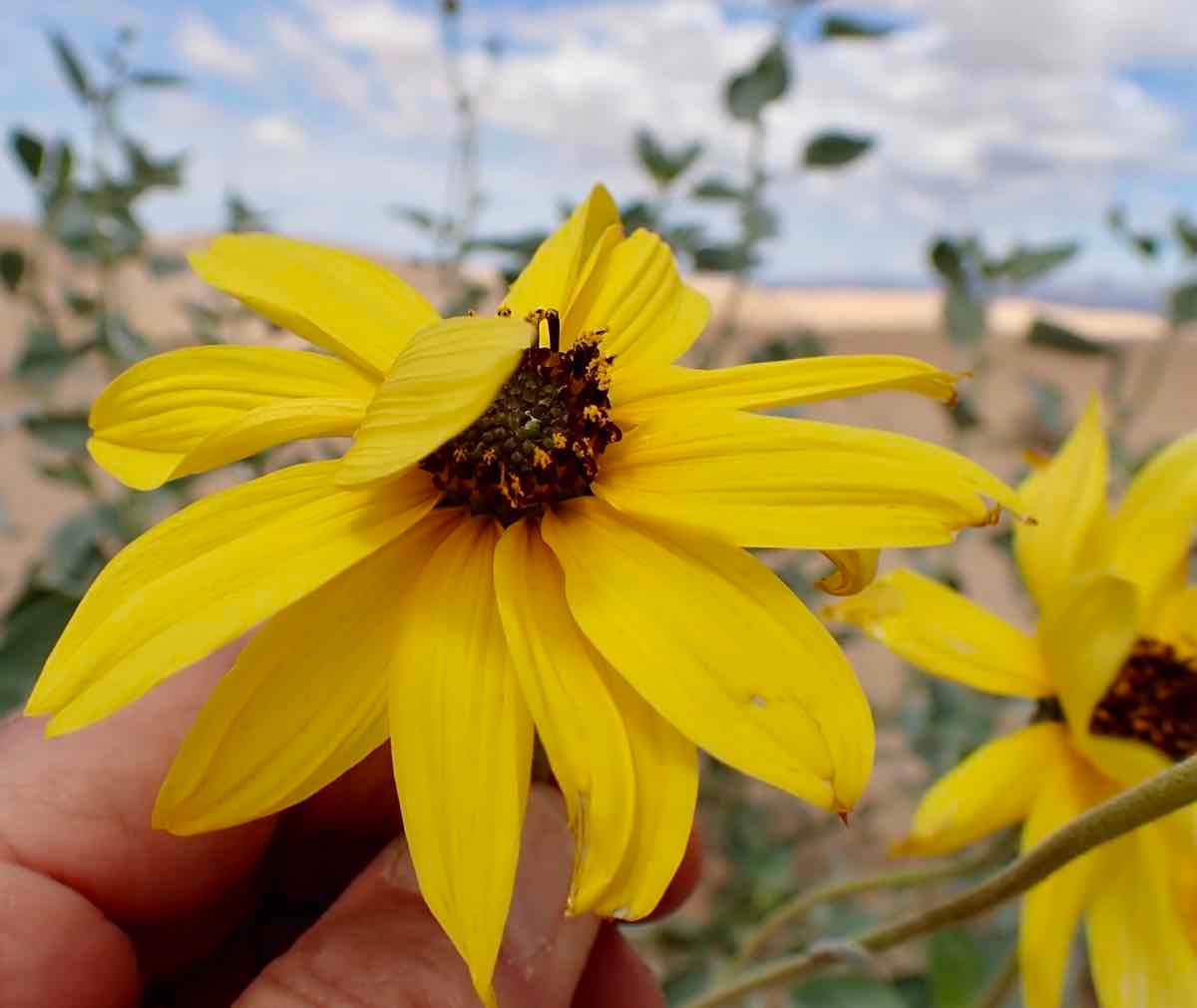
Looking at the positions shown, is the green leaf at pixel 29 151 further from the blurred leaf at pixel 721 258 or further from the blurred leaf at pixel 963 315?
the blurred leaf at pixel 963 315

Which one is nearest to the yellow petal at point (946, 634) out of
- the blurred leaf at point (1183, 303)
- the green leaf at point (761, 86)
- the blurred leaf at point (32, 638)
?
the blurred leaf at point (32, 638)

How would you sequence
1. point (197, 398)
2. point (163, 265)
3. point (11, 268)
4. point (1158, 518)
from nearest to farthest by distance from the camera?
point (197, 398) → point (1158, 518) → point (11, 268) → point (163, 265)

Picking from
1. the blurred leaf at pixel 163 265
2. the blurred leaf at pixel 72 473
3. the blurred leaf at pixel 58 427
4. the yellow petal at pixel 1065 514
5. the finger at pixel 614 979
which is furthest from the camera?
the blurred leaf at pixel 163 265

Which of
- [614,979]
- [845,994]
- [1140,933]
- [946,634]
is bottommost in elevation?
[845,994]

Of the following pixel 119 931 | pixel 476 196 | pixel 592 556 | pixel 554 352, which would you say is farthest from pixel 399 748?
pixel 476 196

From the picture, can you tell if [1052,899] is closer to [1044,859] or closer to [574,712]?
[1044,859]

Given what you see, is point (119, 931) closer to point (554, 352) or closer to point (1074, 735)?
point (554, 352)

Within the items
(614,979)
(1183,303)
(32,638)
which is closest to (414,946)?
(614,979)
